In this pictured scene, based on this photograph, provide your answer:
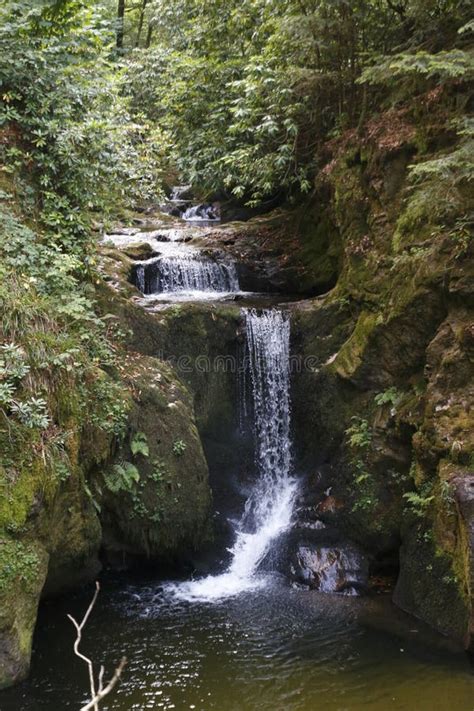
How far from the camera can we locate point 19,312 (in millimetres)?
6508

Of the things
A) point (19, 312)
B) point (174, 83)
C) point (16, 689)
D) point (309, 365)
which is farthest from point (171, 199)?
point (16, 689)

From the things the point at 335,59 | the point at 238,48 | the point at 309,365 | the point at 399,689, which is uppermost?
the point at 238,48

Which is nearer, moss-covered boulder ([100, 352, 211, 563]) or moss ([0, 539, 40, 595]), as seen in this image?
moss ([0, 539, 40, 595])

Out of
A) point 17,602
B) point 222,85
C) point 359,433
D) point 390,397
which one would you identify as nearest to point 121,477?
point 17,602

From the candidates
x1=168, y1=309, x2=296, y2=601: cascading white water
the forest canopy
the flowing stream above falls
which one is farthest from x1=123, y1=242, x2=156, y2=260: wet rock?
x1=168, y1=309, x2=296, y2=601: cascading white water

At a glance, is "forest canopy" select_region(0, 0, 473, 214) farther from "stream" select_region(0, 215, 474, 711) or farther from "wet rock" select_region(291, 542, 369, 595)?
"wet rock" select_region(291, 542, 369, 595)

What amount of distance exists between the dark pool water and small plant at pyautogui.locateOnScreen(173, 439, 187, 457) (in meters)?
1.80

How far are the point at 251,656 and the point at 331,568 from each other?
86.2 inches

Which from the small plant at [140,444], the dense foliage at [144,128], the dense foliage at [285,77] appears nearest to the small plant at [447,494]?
the dense foliage at [144,128]

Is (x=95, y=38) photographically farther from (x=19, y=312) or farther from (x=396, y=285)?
(x=396, y=285)

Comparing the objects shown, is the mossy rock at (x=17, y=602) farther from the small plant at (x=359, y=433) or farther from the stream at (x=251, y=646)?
the small plant at (x=359, y=433)

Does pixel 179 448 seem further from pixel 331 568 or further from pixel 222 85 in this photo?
pixel 222 85

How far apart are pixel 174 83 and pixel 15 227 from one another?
22.0 feet

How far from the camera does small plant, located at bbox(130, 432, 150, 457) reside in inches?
305
